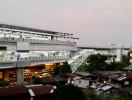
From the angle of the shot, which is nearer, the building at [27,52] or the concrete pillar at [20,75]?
the building at [27,52]

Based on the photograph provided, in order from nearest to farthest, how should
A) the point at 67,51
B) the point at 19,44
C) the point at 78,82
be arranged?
the point at 78,82, the point at 19,44, the point at 67,51

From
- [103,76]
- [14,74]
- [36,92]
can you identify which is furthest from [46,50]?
[36,92]

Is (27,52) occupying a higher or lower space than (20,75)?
higher

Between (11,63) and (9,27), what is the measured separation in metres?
10.4

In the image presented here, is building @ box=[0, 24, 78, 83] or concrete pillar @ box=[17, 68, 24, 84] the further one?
concrete pillar @ box=[17, 68, 24, 84]

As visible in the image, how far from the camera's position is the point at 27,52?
121 ft

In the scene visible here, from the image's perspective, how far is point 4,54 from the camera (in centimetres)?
2933

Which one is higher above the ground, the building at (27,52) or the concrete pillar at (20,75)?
the building at (27,52)

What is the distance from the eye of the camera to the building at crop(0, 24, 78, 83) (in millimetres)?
30812

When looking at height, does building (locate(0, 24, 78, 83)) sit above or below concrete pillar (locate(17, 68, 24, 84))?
above

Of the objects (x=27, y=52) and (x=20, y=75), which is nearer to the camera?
(x=20, y=75)

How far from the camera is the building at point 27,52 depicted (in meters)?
30.8

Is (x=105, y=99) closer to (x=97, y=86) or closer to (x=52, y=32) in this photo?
(x=97, y=86)

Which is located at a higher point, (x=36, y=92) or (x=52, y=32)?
(x=52, y=32)
